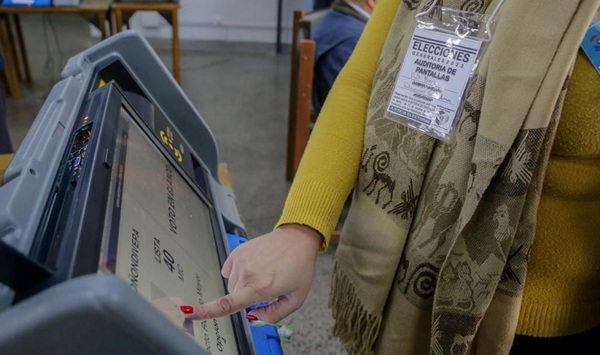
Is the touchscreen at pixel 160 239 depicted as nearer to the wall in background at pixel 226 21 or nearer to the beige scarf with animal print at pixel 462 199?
the beige scarf with animal print at pixel 462 199

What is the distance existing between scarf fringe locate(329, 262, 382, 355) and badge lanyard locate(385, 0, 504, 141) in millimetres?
250

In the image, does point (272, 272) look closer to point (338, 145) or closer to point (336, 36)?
point (338, 145)

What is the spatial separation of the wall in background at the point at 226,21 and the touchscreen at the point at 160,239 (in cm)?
396

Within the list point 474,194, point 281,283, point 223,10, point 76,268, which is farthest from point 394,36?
point 223,10

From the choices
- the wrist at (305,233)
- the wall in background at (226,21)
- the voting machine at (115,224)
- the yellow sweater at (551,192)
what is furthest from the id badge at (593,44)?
the wall in background at (226,21)

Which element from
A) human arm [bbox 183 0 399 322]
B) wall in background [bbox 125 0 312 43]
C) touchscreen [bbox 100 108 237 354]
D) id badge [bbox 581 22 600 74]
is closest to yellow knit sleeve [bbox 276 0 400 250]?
human arm [bbox 183 0 399 322]

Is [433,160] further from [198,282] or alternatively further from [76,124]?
[76,124]

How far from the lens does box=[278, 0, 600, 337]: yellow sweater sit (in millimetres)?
601

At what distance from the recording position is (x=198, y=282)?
622 mm

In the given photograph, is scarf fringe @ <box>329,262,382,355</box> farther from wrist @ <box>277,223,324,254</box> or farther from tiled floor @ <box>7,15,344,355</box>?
tiled floor @ <box>7,15,344,355</box>

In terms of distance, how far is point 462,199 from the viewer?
0.65 metres

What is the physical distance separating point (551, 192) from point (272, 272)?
338 mm

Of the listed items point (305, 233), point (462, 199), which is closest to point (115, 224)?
point (305, 233)

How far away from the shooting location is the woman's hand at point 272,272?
54 centimetres
